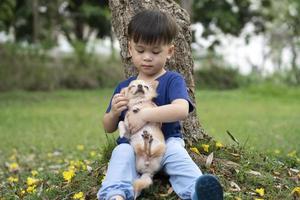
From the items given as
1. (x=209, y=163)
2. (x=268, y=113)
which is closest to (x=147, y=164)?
(x=209, y=163)

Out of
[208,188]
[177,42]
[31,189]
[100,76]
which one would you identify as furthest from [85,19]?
[208,188]

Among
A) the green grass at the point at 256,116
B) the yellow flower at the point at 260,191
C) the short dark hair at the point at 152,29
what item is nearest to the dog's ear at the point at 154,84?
the short dark hair at the point at 152,29

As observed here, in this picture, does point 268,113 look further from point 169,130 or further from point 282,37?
point 282,37

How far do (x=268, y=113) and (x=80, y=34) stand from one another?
14.8 meters

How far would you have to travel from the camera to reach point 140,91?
3730mm

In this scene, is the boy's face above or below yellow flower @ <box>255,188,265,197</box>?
above

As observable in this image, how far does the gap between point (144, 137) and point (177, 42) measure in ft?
3.87

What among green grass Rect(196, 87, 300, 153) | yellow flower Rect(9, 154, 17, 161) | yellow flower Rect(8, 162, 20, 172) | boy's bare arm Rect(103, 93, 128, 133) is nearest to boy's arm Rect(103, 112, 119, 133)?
boy's bare arm Rect(103, 93, 128, 133)

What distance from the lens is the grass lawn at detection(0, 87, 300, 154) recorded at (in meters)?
8.61

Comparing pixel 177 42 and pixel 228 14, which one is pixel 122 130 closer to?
pixel 177 42

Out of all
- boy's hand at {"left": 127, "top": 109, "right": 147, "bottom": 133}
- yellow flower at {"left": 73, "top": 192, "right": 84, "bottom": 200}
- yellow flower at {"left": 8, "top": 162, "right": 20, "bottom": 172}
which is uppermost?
boy's hand at {"left": 127, "top": 109, "right": 147, "bottom": 133}

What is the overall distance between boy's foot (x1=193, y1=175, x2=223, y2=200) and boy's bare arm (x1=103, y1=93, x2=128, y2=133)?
2.59 ft

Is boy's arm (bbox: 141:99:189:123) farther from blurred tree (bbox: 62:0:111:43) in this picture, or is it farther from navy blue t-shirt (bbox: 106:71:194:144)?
blurred tree (bbox: 62:0:111:43)

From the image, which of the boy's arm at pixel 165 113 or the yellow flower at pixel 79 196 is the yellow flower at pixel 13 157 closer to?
the yellow flower at pixel 79 196
